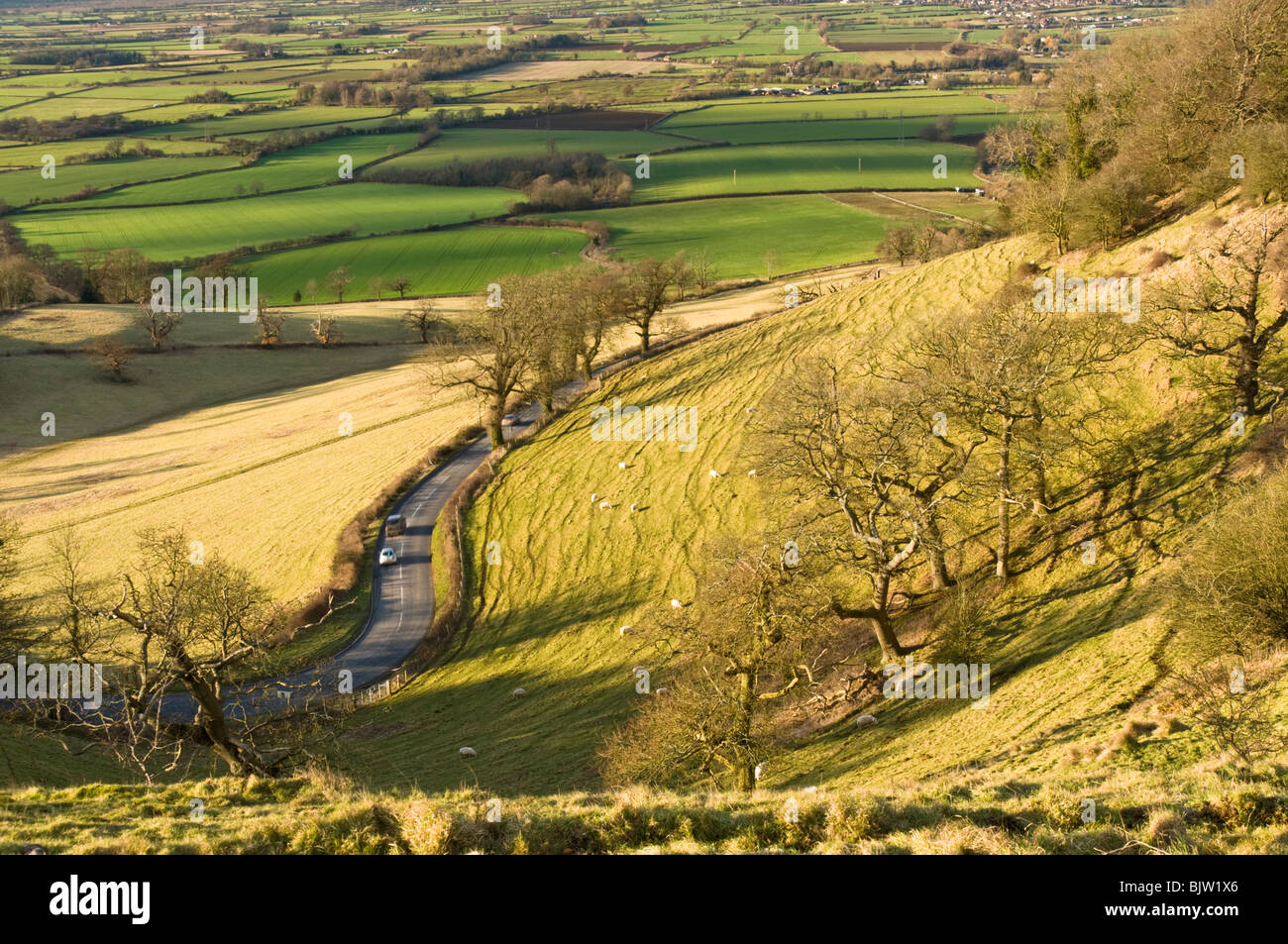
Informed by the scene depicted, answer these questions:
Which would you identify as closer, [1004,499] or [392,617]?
[1004,499]

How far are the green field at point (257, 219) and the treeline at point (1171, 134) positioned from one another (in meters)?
110

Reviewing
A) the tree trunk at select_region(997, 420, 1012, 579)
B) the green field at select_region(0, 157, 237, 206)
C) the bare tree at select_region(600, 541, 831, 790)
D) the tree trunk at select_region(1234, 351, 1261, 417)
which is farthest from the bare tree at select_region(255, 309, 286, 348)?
the tree trunk at select_region(1234, 351, 1261, 417)

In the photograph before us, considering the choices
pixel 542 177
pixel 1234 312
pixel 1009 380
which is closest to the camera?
pixel 1009 380

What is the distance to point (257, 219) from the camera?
152375 millimetres

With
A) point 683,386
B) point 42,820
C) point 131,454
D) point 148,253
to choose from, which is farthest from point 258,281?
point 42,820

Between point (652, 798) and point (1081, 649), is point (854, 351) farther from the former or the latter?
point (652, 798)

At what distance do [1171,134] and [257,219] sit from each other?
138445 mm

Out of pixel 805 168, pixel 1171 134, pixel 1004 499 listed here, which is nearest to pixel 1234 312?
pixel 1004 499

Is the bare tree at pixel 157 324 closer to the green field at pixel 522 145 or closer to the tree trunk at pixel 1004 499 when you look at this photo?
the green field at pixel 522 145

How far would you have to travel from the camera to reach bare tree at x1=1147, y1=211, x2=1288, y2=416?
32.1 m

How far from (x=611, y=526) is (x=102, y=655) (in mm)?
27101

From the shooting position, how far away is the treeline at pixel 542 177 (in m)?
157

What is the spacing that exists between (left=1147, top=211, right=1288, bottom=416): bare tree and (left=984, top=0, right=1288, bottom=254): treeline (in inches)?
174

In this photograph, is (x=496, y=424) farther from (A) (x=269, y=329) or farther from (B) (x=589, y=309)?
(A) (x=269, y=329)
